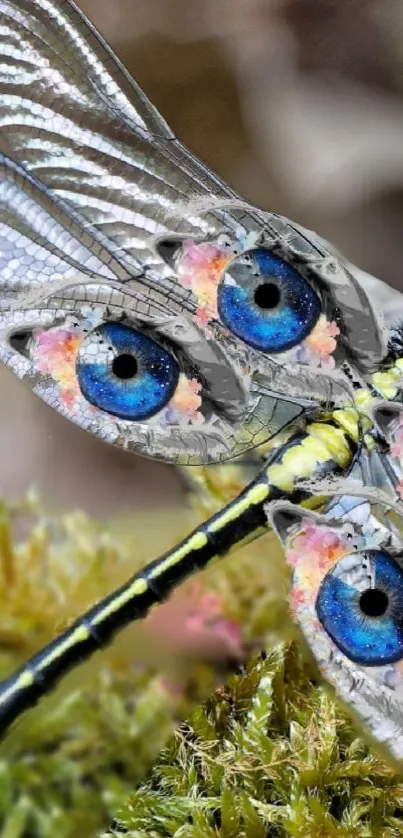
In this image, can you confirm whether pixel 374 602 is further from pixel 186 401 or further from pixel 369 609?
pixel 186 401

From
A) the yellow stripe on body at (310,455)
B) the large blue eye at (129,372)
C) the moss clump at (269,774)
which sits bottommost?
the moss clump at (269,774)

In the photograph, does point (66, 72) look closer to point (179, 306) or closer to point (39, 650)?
point (179, 306)

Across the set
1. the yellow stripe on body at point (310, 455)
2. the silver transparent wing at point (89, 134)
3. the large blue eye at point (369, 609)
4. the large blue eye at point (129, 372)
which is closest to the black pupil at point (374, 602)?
the large blue eye at point (369, 609)

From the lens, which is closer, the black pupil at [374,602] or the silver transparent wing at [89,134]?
the black pupil at [374,602]

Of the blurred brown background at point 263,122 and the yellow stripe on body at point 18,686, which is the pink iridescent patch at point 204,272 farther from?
the yellow stripe on body at point 18,686

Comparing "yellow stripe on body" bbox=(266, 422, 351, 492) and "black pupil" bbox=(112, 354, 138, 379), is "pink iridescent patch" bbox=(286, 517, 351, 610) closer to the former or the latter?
"yellow stripe on body" bbox=(266, 422, 351, 492)

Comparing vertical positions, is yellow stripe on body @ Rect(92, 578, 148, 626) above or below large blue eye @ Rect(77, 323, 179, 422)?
below

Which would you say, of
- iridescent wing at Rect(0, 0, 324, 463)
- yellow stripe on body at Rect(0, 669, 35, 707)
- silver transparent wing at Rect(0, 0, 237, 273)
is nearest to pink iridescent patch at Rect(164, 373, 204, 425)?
iridescent wing at Rect(0, 0, 324, 463)
